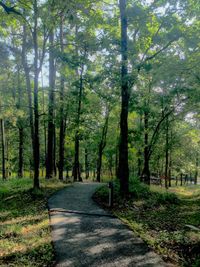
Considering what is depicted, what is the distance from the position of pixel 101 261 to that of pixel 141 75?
7564mm

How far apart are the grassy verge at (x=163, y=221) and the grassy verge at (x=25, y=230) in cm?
207

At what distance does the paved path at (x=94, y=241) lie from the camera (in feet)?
13.3

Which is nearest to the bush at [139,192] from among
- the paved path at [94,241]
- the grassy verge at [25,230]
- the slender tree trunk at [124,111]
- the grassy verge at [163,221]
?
A: the grassy verge at [163,221]

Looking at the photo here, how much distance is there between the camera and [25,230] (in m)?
5.66

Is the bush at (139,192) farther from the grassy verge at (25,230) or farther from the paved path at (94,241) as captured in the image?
the grassy verge at (25,230)

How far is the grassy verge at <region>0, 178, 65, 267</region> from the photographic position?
4.17m

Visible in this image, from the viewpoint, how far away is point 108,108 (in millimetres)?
20484

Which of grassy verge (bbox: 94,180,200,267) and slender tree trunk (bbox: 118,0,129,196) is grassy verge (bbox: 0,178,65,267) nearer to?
grassy verge (bbox: 94,180,200,267)

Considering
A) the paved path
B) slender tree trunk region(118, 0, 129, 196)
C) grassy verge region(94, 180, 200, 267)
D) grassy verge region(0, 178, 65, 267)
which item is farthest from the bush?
grassy verge region(0, 178, 65, 267)

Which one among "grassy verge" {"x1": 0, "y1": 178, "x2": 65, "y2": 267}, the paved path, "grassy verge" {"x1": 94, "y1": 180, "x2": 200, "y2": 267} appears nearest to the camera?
the paved path

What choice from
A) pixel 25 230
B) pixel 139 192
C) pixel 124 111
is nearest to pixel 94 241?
pixel 25 230

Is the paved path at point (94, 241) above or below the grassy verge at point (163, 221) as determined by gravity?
above

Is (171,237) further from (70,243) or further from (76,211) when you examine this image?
(76,211)

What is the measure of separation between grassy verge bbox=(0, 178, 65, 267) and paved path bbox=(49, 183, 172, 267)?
23 cm
